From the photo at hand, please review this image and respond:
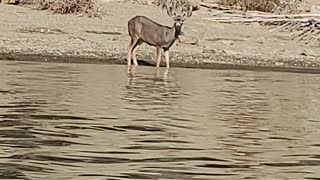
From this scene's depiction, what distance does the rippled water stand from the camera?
7.51m

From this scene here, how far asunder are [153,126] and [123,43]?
36.7ft

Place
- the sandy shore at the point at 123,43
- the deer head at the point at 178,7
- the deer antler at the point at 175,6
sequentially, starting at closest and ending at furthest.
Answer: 1. the sandy shore at the point at 123,43
2. the deer head at the point at 178,7
3. the deer antler at the point at 175,6

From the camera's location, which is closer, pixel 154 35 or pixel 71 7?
pixel 154 35

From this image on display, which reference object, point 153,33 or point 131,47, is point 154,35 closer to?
point 153,33

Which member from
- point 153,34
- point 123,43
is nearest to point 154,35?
point 153,34

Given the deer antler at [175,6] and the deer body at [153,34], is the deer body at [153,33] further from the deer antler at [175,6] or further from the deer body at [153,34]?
the deer antler at [175,6]

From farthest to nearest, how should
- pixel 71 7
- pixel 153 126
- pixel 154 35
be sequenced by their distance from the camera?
pixel 71 7, pixel 154 35, pixel 153 126

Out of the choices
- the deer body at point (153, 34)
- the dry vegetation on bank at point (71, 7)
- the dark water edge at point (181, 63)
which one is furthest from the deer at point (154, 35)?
the dry vegetation on bank at point (71, 7)

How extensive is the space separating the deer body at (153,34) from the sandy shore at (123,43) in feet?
2.03

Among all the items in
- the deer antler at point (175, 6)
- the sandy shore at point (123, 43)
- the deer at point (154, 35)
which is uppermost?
the deer antler at point (175, 6)

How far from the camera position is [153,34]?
18.5 m

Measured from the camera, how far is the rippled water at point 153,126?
751 centimetres

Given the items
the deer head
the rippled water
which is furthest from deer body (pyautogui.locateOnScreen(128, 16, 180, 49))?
the deer head

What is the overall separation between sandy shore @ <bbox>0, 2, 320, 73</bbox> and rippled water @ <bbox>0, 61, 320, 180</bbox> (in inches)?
113
